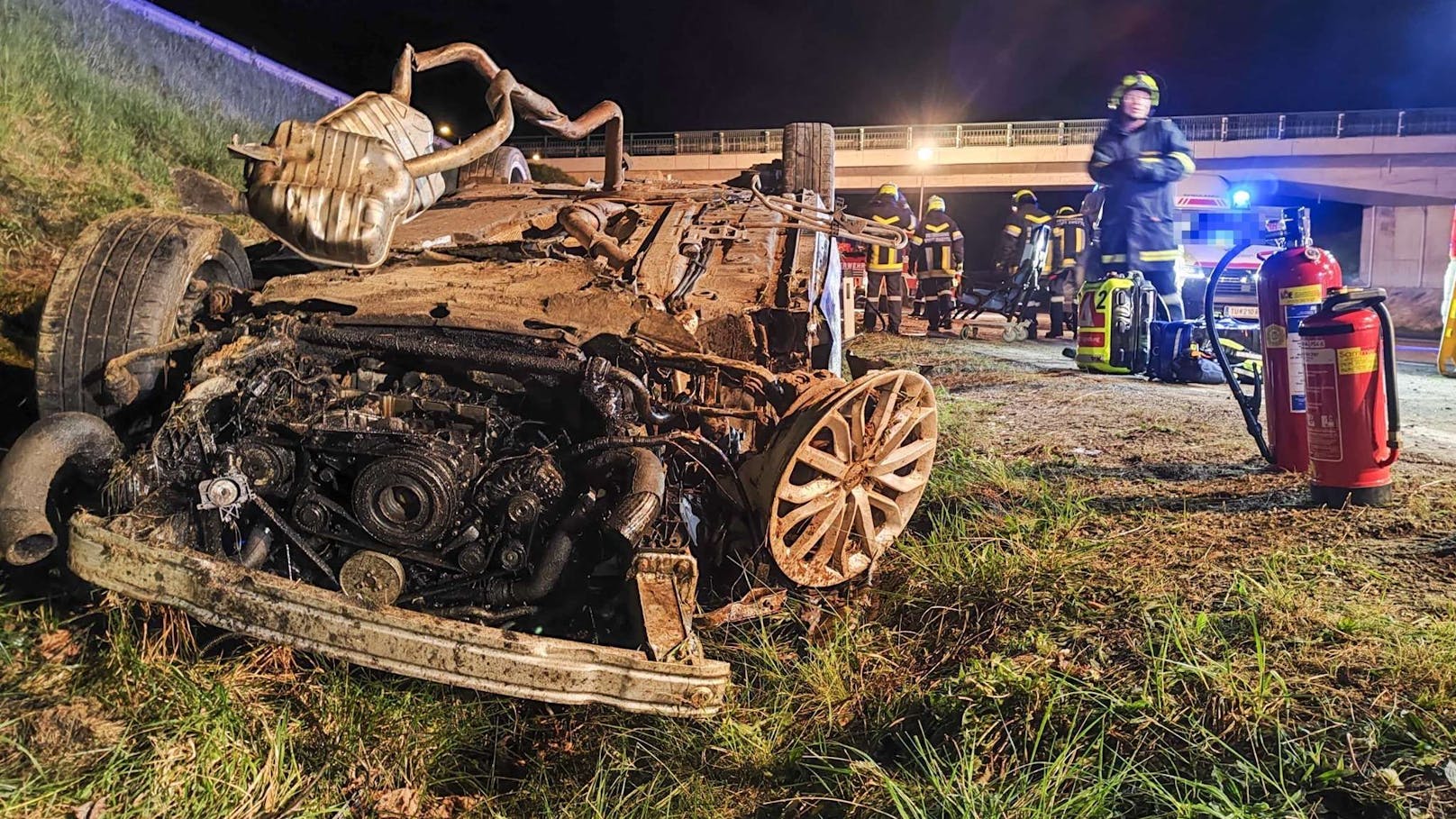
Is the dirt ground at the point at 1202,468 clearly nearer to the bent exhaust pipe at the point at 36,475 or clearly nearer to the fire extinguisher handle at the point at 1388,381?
the fire extinguisher handle at the point at 1388,381

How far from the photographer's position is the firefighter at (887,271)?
12188mm

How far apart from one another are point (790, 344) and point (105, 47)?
737 cm

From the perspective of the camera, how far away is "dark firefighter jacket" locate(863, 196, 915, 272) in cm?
1214

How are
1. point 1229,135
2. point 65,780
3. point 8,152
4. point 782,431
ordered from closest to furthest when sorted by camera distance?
point 65,780
point 782,431
point 8,152
point 1229,135

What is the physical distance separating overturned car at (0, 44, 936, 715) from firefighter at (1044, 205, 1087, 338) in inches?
408

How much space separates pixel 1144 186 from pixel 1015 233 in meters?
5.87

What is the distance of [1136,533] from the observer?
349 cm

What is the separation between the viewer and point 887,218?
12117 mm

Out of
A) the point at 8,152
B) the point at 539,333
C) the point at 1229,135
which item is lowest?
the point at 539,333

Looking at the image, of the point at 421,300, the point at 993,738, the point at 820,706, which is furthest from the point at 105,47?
the point at 993,738

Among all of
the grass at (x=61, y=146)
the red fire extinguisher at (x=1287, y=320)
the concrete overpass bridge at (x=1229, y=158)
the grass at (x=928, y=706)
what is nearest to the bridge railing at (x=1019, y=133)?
the concrete overpass bridge at (x=1229, y=158)

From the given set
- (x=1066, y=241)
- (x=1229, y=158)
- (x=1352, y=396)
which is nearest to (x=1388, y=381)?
(x=1352, y=396)

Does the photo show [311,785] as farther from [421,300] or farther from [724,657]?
[421,300]

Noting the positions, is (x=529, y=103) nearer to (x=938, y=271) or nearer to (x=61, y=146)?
(x=61, y=146)
